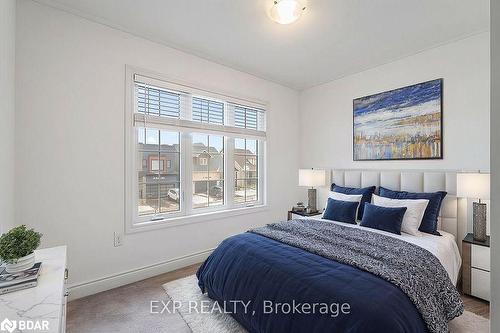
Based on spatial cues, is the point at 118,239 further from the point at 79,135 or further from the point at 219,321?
the point at 219,321

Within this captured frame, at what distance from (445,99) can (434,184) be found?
38.5 inches

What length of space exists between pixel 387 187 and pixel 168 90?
2.99 metres

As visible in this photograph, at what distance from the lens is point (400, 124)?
Answer: 10.0 feet

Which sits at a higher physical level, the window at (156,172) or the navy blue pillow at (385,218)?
the window at (156,172)

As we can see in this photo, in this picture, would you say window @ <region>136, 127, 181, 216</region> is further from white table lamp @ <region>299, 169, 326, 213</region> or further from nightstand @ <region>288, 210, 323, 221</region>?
white table lamp @ <region>299, 169, 326, 213</region>

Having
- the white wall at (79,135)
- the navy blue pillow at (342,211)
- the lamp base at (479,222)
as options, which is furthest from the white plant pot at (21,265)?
the lamp base at (479,222)

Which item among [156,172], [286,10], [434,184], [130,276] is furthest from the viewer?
[156,172]

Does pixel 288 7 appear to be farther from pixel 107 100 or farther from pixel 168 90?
pixel 107 100

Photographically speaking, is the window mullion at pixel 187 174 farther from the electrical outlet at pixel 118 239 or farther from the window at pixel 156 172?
the electrical outlet at pixel 118 239

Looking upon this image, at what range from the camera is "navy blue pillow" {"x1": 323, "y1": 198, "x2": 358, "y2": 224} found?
9.33ft

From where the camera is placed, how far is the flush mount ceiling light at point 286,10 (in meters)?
1.98

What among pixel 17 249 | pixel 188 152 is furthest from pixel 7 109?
pixel 188 152

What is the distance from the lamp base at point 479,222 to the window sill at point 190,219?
2.46 m

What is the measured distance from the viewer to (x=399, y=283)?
1414 millimetres
